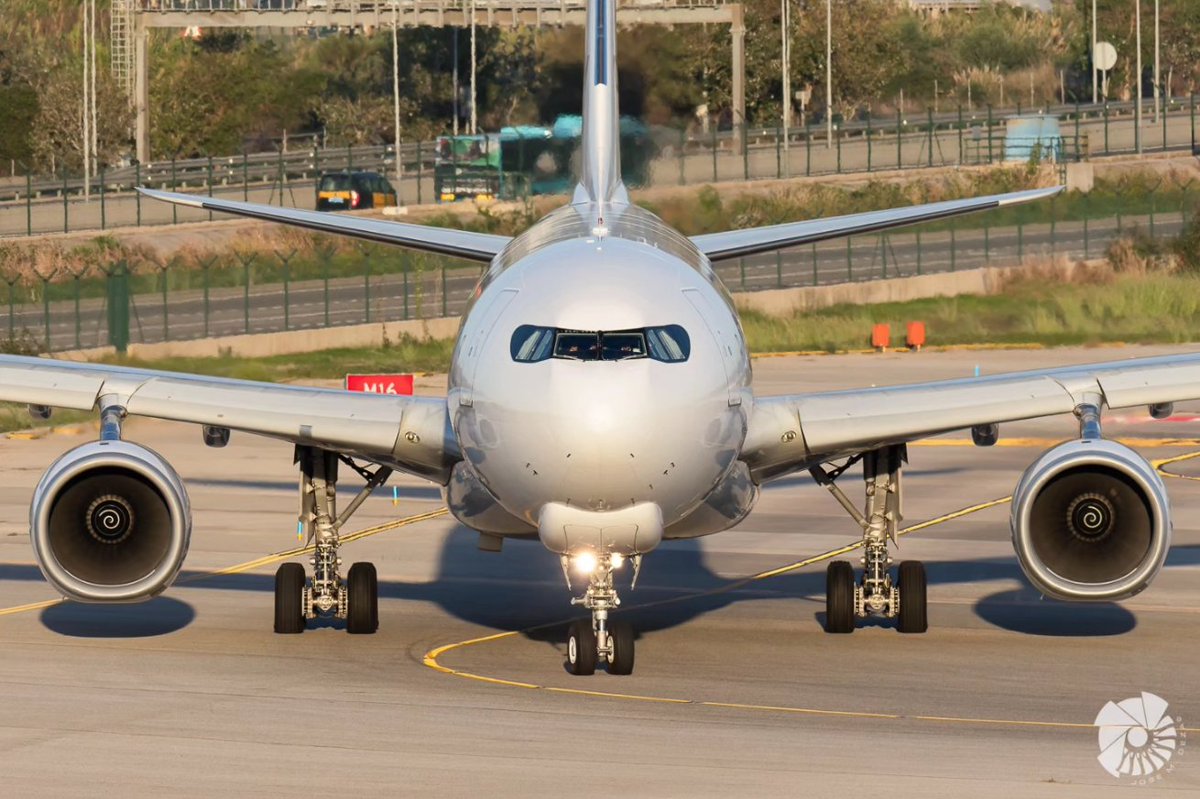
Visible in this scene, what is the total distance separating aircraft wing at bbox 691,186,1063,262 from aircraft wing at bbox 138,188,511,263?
2.56 meters

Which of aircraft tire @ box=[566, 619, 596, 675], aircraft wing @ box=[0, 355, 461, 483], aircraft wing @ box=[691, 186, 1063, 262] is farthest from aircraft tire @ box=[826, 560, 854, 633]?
aircraft wing @ box=[0, 355, 461, 483]

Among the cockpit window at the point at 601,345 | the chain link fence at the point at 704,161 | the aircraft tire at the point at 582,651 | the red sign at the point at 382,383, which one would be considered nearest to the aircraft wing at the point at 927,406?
the aircraft tire at the point at 582,651

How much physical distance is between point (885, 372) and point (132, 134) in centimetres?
7724

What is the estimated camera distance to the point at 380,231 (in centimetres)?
2505

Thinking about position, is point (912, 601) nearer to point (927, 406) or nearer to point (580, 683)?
point (927, 406)

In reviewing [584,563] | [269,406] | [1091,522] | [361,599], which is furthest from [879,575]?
[269,406]

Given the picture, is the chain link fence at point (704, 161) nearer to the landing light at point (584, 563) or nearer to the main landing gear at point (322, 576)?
the main landing gear at point (322, 576)

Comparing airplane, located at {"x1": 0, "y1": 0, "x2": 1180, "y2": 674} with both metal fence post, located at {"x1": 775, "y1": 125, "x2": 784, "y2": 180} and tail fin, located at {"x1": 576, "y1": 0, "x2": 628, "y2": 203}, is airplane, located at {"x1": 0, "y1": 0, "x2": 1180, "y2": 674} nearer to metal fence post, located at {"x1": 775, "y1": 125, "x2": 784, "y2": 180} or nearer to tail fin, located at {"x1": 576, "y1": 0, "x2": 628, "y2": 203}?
tail fin, located at {"x1": 576, "y1": 0, "x2": 628, "y2": 203}

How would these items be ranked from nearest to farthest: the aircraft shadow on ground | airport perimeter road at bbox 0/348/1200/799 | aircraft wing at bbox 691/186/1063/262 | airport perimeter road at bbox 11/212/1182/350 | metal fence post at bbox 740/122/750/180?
1. airport perimeter road at bbox 0/348/1200/799
2. the aircraft shadow on ground
3. aircraft wing at bbox 691/186/1063/262
4. airport perimeter road at bbox 11/212/1182/350
5. metal fence post at bbox 740/122/750/180

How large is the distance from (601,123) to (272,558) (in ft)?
24.2

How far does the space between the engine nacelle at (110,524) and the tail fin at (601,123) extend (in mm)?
6482

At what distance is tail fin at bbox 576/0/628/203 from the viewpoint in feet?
82.8

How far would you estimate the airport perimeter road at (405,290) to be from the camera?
61.5m

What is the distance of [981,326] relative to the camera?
63375 mm
